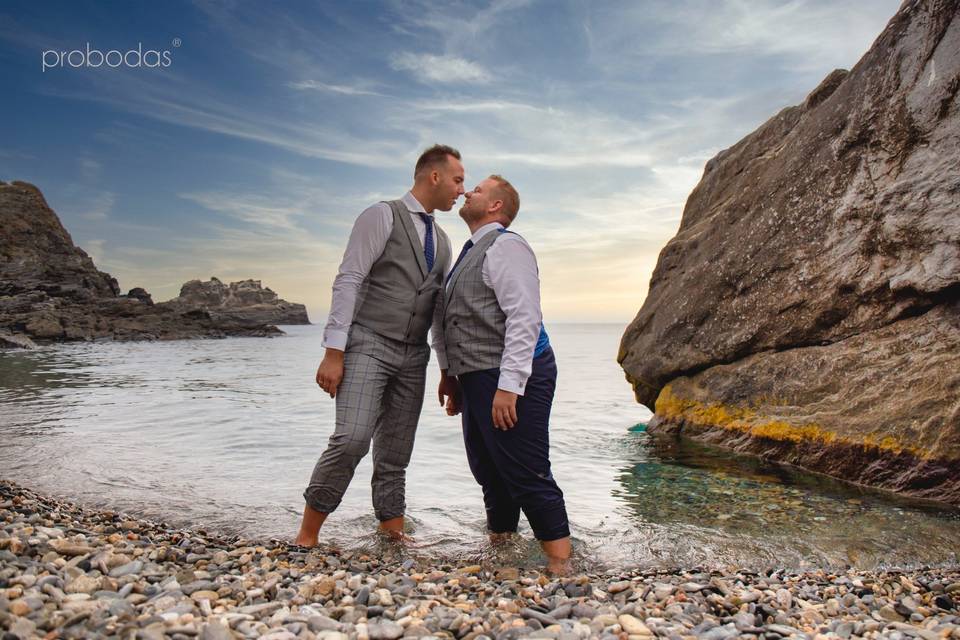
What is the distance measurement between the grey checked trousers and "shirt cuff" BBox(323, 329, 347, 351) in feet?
0.53

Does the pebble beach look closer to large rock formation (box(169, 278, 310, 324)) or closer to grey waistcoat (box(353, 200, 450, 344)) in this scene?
grey waistcoat (box(353, 200, 450, 344))

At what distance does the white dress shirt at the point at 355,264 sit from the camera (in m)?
4.48

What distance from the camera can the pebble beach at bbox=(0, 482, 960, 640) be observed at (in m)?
2.72

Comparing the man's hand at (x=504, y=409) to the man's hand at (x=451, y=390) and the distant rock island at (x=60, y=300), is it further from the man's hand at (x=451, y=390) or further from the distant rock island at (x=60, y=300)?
the distant rock island at (x=60, y=300)

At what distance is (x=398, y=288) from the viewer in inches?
184

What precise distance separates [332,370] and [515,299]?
142 centimetres

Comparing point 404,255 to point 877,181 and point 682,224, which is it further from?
point 682,224

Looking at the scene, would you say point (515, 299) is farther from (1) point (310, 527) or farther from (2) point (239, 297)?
(2) point (239, 297)

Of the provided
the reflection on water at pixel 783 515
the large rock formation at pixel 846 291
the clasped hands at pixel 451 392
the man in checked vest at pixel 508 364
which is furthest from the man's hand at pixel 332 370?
the large rock formation at pixel 846 291

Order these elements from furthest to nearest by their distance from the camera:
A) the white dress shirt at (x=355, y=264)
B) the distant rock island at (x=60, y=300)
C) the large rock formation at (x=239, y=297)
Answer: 1. the large rock formation at (x=239, y=297)
2. the distant rock island at (x=60, y=300)
3. the white dress shirt at (x=355, y=264)

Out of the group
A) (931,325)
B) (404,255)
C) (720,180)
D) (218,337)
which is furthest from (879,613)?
(218,337)

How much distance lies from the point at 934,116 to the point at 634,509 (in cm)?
568

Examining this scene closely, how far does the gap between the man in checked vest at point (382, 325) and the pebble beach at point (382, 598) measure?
0.72m

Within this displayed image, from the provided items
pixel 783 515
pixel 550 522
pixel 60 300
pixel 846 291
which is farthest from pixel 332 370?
pixel 60 300
